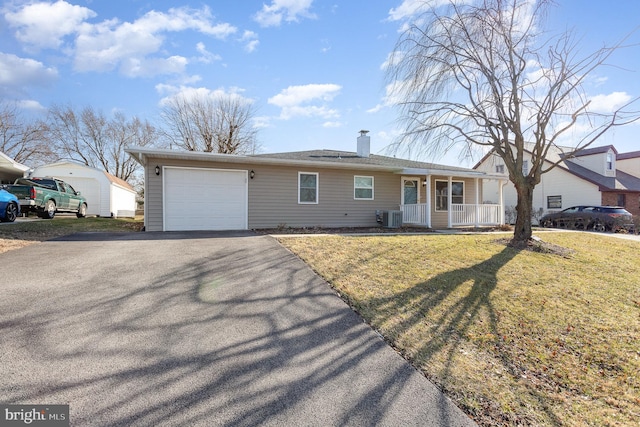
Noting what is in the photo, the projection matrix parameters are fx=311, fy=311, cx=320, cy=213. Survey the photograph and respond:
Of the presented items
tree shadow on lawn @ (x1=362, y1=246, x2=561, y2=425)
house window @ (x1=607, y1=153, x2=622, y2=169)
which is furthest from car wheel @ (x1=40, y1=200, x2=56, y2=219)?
house window @ (x1=607, y1=153, x2=622, y2=169)

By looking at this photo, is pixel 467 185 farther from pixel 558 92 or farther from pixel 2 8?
pixel 2 8

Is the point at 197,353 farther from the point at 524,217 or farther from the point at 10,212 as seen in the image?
the point at 10,212

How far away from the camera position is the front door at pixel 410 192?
1354 cm

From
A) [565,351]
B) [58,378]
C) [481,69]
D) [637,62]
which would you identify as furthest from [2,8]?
[637,62]

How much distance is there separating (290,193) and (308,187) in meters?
0.76

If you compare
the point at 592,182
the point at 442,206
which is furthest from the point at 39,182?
the point at 592,182

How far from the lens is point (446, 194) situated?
14.3 meters

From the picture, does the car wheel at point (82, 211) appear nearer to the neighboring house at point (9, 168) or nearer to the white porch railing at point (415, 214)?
the neighboring house at point (9, 168)

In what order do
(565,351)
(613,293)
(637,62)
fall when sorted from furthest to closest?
(637,62)
(613,293)
(565,351)

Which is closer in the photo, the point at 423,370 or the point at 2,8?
the point at 423,370

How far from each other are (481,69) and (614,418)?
8.69 metres

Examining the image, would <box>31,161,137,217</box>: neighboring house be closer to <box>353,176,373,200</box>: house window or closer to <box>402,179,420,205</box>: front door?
<box>353,176,373,200</box>: house window

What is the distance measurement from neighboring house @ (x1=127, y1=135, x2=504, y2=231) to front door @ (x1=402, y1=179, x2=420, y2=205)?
1.7 inches

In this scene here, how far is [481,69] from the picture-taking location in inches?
341
